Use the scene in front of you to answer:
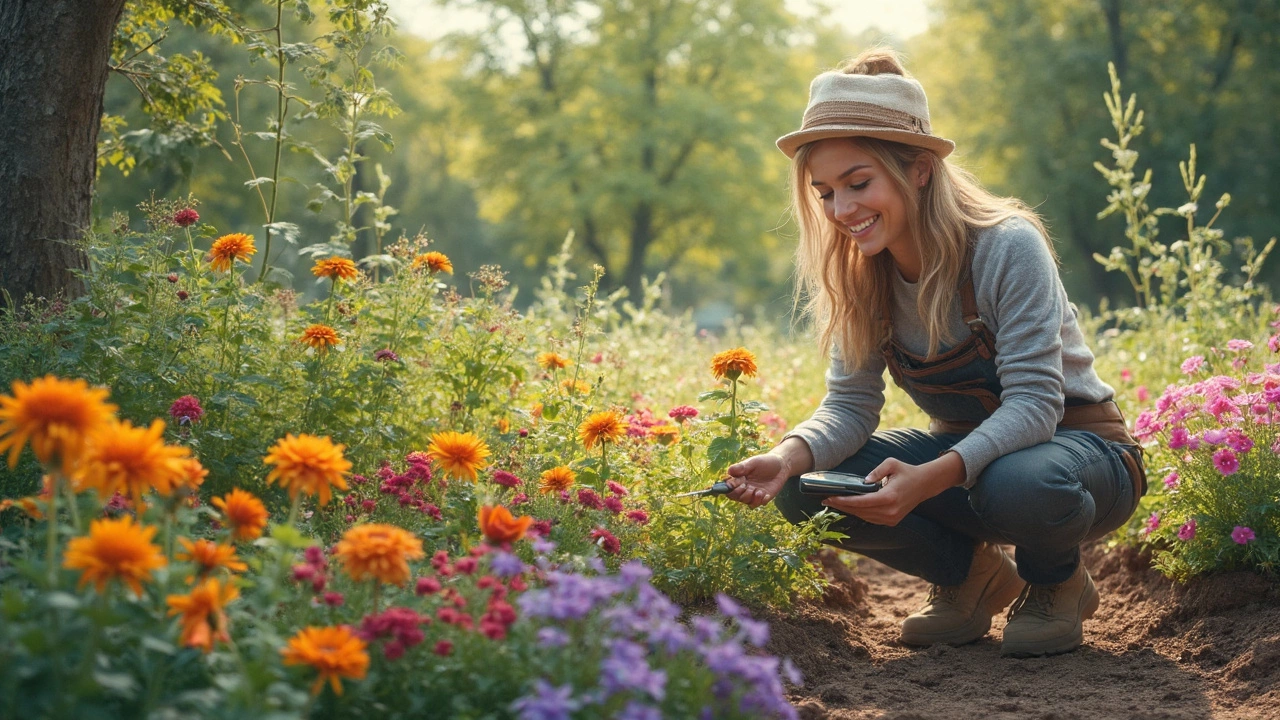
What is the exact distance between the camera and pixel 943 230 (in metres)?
2.96

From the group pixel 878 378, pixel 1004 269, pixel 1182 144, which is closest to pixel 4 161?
pixel 878 378

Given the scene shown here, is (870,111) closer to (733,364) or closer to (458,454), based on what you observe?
(733,364)

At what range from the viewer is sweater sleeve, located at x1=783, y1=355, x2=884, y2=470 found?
3.12m

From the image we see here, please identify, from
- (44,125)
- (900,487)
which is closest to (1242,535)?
(900,487)

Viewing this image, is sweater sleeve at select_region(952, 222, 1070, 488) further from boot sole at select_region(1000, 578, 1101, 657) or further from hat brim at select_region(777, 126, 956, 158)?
boot sole at select_region(1000, 578, 1101, 657)

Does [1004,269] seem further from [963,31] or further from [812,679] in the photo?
[963,31]

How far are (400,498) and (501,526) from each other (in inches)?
27.0

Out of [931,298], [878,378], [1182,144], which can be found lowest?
[878,378]

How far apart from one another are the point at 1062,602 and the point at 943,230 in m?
1.12

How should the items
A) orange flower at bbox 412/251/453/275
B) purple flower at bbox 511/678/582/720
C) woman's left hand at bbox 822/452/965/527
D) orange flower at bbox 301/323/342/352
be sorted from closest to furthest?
purple flower at bbox 511/678/582/720 < woman's left hand at bbox 822/452/965/527 < orange flower at bbox 301/323/342/352 < orange flower at bbox 412/251/453/275

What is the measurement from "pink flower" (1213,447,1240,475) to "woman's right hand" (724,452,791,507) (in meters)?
1.31

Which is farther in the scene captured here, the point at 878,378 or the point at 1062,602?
the point at 878,378

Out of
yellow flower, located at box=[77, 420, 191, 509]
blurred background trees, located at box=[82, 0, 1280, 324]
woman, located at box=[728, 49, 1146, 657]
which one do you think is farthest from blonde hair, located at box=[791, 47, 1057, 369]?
blurred background trees, located at box=[82, 0, 1280, 324]

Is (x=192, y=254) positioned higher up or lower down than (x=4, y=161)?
lower down
